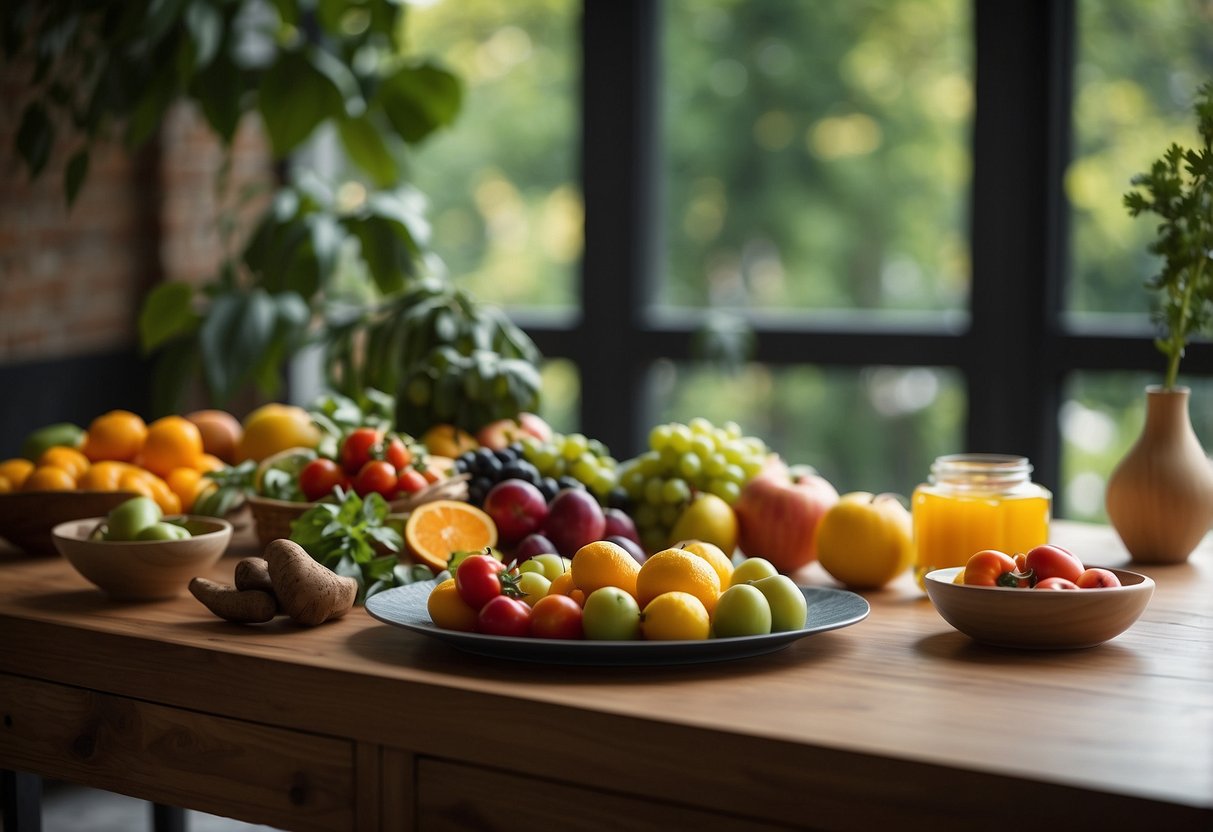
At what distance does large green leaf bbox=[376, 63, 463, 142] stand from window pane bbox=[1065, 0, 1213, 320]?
4.76ft

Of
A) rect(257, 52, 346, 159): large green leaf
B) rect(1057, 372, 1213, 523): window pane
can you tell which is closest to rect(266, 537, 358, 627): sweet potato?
rect(257, 52, 346, 159): large green leaf

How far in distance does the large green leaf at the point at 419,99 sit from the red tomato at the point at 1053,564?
85.3 inches

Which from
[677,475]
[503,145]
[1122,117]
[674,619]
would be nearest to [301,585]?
[674,619]

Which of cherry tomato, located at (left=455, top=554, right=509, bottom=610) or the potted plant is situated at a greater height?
the potted plant

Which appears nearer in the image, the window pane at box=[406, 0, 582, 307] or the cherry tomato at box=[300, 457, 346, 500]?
the cherry tomato at box=[300, 457, 346, 500]

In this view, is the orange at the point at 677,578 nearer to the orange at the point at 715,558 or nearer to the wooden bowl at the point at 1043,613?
the orange at the point at 715,558

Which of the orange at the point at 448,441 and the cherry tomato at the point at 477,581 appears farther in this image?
the orange at the point at 448,441

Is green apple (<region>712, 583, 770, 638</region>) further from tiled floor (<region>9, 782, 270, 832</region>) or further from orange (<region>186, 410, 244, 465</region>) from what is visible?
tiled floor (<region>9, 782, 270, 832</region>)

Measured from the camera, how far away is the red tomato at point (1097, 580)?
125cm

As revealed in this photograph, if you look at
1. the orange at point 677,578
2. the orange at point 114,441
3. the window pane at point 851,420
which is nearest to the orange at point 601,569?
the orange at point 677,578

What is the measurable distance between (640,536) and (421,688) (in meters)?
0.54

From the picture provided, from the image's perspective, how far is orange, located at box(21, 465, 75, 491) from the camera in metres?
1.75

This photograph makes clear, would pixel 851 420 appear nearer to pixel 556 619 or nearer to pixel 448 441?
pixel 448 441

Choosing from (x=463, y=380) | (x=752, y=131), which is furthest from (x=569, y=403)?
(x=463, y=380)
